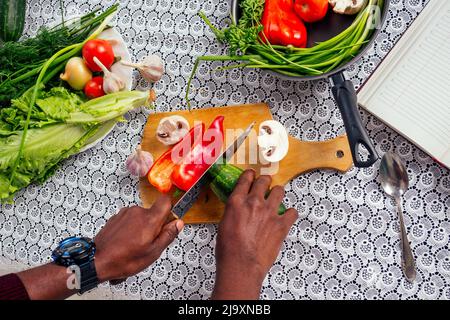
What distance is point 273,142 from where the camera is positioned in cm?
133

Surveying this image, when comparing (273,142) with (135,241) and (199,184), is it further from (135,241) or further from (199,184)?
(135,241)

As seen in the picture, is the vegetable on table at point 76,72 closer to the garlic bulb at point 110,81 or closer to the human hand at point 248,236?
the garlic bulb at point 110,81

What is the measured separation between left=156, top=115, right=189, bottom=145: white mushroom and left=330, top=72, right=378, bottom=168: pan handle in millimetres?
431

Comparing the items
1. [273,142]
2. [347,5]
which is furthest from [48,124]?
[347,5]

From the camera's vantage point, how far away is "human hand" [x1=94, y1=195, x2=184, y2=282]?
4.11ft

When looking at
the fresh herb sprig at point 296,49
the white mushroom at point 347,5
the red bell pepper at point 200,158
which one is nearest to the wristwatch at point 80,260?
the red bell pepper at point 200,158

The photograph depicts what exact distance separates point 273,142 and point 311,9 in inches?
13.7

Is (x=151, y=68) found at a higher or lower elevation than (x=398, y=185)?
lower

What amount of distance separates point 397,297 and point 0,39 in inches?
53.5
